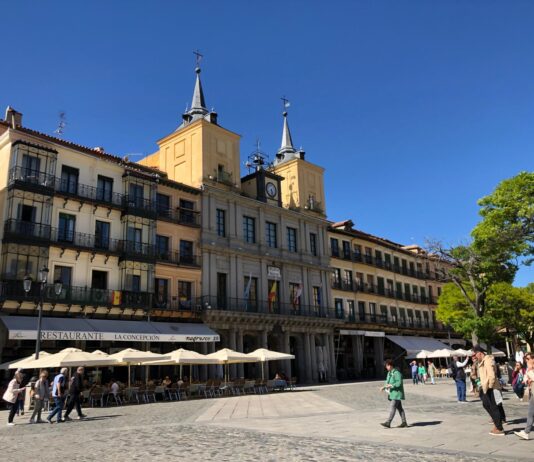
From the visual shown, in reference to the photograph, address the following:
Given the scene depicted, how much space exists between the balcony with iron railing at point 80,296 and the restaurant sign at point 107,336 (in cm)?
195

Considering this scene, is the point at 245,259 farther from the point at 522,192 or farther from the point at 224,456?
the point at 224,456

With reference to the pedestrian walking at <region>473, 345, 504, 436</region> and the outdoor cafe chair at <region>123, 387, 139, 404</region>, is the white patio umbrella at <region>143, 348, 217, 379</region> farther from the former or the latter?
the pedestrian walking at <region>473, 345, 504, 436</region>

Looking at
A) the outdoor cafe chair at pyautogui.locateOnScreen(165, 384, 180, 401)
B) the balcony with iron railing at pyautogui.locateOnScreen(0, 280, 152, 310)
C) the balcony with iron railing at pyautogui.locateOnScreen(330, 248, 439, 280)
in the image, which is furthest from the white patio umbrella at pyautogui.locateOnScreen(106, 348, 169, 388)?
the balcony with iron railing at pyautogui.locateOnScreen(330, 248, 439, 280)

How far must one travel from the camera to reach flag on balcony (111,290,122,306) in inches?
1112

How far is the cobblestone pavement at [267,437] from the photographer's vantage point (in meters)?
8.67

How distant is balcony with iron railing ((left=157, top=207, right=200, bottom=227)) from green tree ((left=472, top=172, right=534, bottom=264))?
21.3 m

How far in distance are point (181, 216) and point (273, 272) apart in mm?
8584

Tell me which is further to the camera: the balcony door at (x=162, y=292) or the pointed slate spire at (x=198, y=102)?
the pointed slate spire at (x=198, y=102)

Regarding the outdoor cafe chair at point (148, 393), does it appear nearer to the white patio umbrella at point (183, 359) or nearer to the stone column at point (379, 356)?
the white patio umbrella at point (183, 359)

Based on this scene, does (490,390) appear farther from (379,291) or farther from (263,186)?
(379,291)

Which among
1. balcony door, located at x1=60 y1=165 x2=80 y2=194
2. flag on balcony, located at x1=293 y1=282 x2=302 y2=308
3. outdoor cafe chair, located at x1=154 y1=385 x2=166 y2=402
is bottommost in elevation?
outdoor cafe chair, located at x1=154 y1=385 x2=166 y2=402

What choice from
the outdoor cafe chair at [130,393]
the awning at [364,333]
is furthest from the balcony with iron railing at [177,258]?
the awning at [364,333]

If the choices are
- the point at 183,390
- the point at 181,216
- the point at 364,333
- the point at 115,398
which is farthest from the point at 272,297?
→ the point at 115,398

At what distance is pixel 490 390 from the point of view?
10508mm
